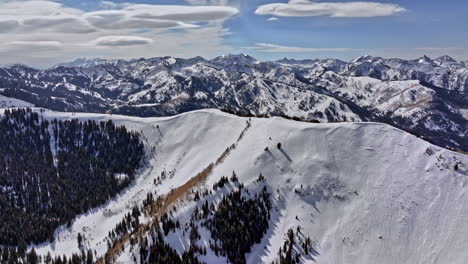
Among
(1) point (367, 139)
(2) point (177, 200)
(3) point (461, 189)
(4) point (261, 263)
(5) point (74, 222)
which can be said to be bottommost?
(5) point (74, 222)

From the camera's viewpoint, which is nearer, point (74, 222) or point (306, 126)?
point (306, 126)

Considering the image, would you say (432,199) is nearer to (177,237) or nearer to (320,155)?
(320,155)

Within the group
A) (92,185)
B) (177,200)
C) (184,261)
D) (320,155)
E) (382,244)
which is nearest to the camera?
(184,261)

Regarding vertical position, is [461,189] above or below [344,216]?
above

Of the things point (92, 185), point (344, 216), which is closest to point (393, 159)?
point (344, 216)

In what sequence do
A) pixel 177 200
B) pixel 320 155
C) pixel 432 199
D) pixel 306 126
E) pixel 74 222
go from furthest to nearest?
pixel 74 222 < pixel 306 126 < pixel 320 155 < pixel 177 200 < pixel 432 199

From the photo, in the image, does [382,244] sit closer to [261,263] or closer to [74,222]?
[261,263]

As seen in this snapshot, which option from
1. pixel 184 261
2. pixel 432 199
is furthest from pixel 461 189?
pixel 184 261
